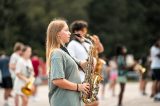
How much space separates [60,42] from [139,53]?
2406 inches

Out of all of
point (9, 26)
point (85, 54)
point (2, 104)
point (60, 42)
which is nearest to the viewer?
point (60, 42)

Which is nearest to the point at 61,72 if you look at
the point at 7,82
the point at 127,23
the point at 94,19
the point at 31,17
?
the point at 7,82

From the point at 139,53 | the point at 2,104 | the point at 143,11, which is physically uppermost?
the point at 143,11

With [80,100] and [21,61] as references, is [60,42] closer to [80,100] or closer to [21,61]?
[80,100]

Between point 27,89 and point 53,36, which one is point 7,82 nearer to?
point 27,89

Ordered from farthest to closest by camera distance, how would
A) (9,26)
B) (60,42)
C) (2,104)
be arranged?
(9,26) → (2,104) → (60,42)

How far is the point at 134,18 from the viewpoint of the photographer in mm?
69562

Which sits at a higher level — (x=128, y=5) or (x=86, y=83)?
(x=128, y=5)

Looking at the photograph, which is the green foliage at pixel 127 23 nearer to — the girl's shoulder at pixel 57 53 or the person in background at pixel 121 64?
the person in background at pixel 121 64

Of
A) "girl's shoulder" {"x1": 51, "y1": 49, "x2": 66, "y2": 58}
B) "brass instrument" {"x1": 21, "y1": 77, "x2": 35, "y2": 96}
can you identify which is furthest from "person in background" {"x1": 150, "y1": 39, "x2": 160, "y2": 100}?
"girl's shoulder" {"x1": 51, "y1": 49, "x2": 66, "y2": 58}

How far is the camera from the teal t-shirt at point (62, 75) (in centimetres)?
708

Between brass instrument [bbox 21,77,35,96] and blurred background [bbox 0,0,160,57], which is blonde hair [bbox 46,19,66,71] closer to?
brass instrument [bbox 21,77,35,96]

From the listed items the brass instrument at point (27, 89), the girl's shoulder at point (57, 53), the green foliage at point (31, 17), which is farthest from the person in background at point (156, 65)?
the green foliage at point (31, 17)

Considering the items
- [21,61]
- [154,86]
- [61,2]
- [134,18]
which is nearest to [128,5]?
[134,18]
